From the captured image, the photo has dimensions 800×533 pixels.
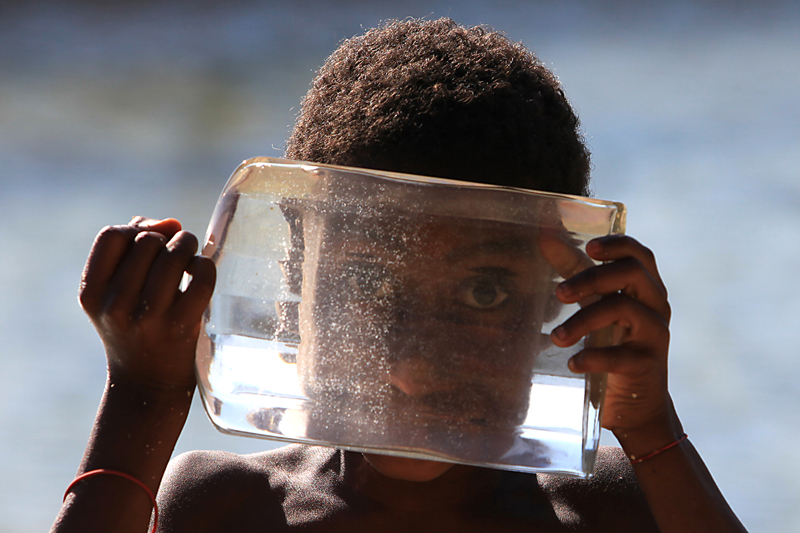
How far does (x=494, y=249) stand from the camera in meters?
0.42

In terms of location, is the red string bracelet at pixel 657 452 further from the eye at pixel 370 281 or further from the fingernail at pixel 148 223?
the fingernail at pixel 148 223

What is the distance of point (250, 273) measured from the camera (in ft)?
1.42

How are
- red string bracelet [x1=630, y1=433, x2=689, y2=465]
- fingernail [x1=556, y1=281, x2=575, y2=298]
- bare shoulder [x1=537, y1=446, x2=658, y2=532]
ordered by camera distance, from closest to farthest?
fingernail [x1=556, y1=281, x2=575, y2=298] → red string bracelet [x1=630, y1=433, x2=689, y2=465] → bare shoulder [x1=537, y1=446, x2=658, y2=532]

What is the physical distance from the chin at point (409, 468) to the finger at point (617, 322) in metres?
0.17

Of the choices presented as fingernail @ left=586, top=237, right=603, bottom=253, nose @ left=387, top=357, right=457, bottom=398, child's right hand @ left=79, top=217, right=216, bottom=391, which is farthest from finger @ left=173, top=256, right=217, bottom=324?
fingernail @ left=586, top=237, right=603, bottom=253

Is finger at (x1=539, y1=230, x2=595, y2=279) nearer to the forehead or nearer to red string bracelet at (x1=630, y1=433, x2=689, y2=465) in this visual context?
the forehead

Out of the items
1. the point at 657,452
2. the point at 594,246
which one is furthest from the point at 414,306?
the point at 657,452

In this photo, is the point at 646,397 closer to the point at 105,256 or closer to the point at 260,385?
the point at 260,385

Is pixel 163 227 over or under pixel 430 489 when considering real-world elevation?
over

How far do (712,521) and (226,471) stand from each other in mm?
433

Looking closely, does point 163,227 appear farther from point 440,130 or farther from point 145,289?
point 440,130

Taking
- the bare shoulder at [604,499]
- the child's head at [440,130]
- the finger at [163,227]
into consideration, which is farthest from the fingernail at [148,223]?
the bare shoulder at [604,499]

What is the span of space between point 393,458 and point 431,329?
0.19 metres

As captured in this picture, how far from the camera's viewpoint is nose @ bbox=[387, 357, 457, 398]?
41 cm
